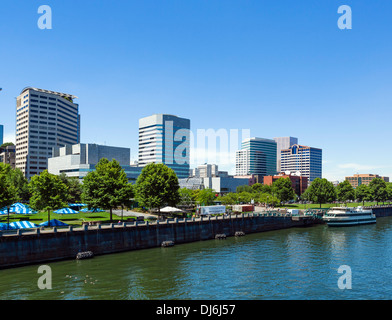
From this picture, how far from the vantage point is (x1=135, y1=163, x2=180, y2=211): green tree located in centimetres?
7788

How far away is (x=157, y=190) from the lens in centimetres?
7906

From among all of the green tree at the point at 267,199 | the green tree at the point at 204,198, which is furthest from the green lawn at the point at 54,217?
the green tree at the point at 267,199

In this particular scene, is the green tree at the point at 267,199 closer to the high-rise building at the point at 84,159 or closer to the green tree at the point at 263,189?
the green tree at the point at 263,189

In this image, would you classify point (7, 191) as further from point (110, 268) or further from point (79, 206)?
point (79, 206)

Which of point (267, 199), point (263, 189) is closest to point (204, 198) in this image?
point (267, 199)

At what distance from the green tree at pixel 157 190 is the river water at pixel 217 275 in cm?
1905

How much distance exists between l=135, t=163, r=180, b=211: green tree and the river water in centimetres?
1905

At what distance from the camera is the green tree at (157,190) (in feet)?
255

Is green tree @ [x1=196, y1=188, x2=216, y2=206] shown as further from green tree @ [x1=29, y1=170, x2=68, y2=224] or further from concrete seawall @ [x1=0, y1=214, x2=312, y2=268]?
green tree @ [x1=29, y1=170, x2=68, y2=224]

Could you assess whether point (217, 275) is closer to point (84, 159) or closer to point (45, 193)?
point (45, 193)

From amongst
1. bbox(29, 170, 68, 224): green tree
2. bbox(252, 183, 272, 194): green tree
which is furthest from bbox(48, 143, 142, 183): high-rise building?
bbox(29, 170, 68, 224): green tree
